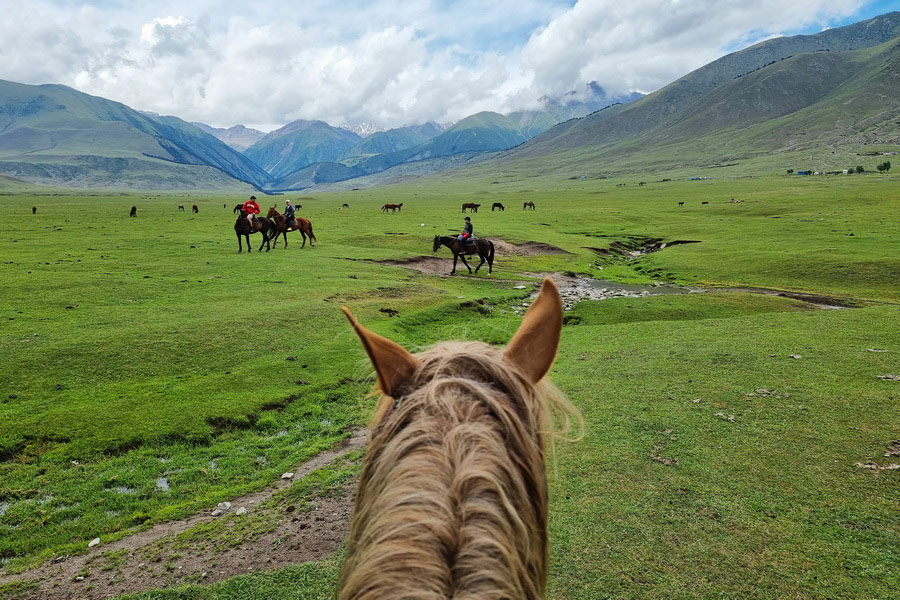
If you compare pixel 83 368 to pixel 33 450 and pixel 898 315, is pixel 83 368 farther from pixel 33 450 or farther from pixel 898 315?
pixel 898 315

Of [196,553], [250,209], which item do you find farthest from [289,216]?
[196,553]

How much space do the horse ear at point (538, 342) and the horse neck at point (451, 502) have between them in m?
0.27

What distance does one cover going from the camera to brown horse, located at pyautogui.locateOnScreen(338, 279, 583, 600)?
1435 mm

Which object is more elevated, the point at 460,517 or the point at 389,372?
the point at 389,372

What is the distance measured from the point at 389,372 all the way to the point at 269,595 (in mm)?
4400

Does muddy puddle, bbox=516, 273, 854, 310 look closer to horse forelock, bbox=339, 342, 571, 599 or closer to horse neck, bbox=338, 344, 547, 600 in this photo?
horse forelock, bbox=339, 342, 571, 599

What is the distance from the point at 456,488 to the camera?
1.58m

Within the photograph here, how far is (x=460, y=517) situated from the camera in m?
1.54

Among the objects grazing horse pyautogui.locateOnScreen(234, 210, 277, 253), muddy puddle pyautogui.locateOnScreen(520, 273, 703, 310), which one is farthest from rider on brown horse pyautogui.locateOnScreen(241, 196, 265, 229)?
muddy puddle pyautogui.locateOnScreen(520, 273, 703, 310)

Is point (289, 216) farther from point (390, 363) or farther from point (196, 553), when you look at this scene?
point (390, 363)

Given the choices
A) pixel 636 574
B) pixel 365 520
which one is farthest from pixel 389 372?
pixel 636 574

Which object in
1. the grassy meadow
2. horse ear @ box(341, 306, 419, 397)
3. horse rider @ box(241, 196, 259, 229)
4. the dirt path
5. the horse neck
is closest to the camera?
the horse neck

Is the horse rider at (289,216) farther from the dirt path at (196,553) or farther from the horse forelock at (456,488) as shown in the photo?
the horse forelock at (456,488)

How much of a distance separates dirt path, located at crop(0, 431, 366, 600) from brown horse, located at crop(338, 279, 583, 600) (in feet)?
15.5
